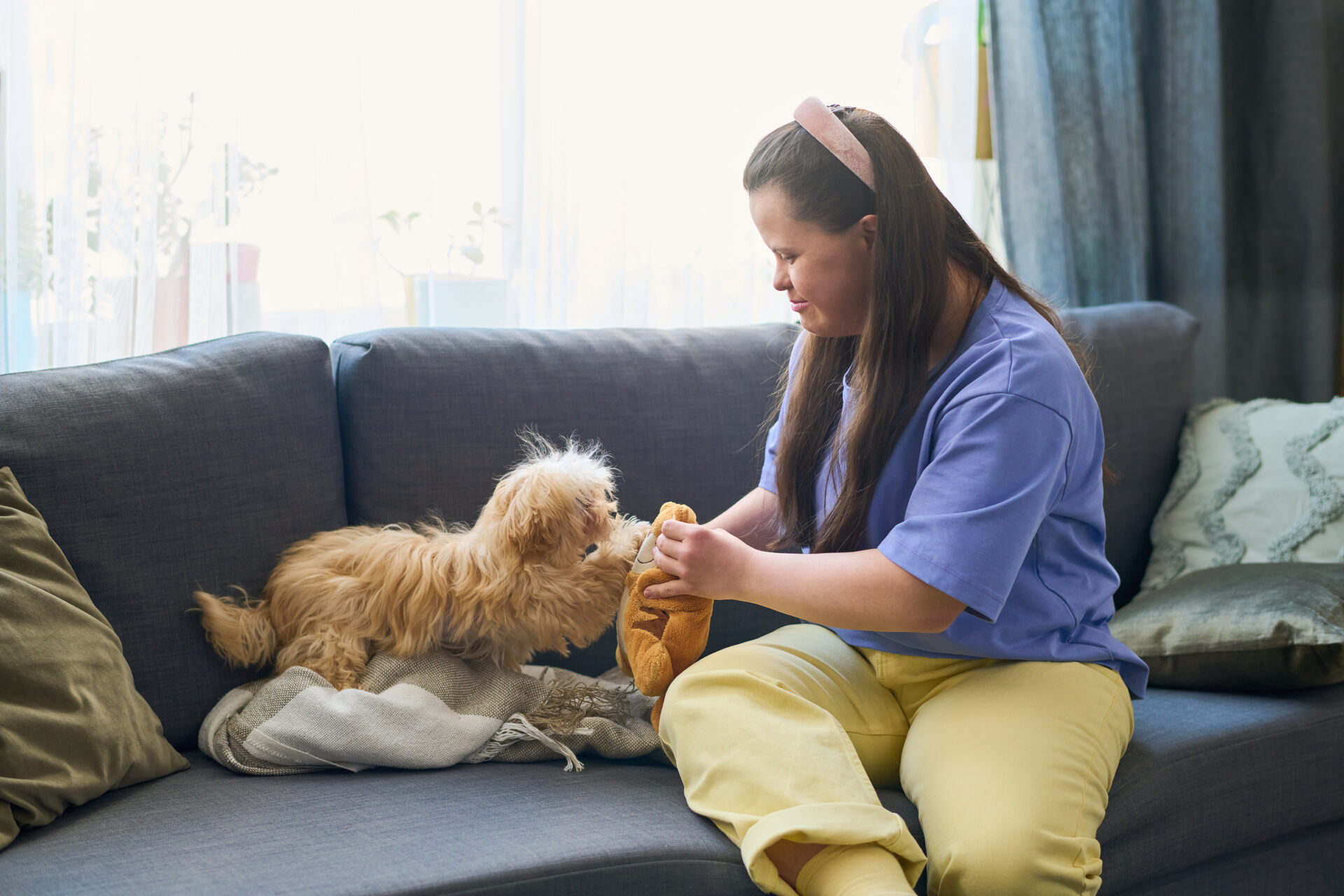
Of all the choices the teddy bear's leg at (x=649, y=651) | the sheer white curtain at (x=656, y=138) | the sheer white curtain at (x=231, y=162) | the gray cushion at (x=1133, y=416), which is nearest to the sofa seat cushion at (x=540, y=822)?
the teddy bear's leg at (x=649, y=651)

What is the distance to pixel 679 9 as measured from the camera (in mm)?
1966

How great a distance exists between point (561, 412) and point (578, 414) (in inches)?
→ 1.1

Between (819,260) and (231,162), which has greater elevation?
(231,162)

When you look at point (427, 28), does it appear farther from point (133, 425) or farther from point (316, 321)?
point (133, 425)

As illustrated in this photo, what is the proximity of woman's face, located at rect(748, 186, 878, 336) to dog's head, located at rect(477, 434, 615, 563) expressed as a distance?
34cm

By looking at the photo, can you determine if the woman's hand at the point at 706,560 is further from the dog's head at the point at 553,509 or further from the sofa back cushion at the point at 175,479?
the sofa back cushion at the point at 175,479

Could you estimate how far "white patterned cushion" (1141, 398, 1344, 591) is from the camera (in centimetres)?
172

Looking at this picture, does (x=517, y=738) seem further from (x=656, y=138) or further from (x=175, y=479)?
(x=656, y=138)

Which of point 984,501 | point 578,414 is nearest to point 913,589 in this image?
point 984,501

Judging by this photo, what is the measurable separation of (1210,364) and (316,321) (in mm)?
2202

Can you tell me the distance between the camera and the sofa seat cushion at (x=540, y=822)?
94 cm

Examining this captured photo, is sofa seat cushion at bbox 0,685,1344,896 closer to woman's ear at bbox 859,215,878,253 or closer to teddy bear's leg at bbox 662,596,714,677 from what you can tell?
teddy bear's leg at bbox 662,596,714,677

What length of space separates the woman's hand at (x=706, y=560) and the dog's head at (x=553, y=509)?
0.41 feet

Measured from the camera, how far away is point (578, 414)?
5.09 feet
